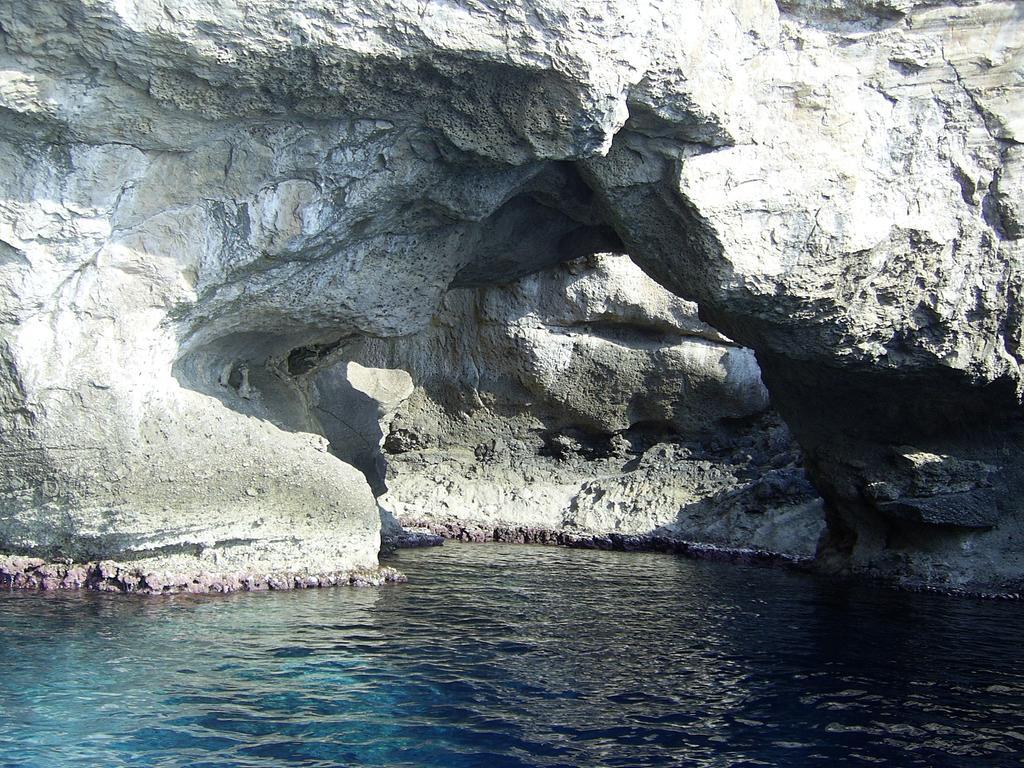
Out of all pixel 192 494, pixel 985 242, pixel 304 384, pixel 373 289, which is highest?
pixel 985 242

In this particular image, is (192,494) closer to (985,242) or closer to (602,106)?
(602,106)

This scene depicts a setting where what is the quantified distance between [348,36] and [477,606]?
24.8ft

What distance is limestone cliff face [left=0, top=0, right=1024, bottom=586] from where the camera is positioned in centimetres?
1162

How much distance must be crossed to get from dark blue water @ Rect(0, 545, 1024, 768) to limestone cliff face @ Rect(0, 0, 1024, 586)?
1.76m

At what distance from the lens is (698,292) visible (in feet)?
49.5

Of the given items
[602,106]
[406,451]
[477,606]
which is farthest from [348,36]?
[406,451]

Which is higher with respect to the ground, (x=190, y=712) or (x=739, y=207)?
(x=739, y=207)

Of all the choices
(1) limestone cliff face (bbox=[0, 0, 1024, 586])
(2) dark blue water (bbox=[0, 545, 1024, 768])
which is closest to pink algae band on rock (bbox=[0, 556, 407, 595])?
(1) limestone cliff face (bbox=[0, 0, 1024, 586])

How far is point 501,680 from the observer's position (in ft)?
35.1

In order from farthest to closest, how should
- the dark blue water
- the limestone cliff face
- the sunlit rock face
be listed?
the sunlit rock face, the limestone cliff face, the dark blue water

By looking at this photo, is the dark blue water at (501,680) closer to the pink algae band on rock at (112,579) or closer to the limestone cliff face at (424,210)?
the pink algae band on rock at (112,579)

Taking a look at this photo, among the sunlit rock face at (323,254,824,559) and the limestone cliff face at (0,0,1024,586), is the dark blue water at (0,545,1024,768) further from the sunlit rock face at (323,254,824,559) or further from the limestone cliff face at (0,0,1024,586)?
the sunlit rock face at (323,254,824,559)

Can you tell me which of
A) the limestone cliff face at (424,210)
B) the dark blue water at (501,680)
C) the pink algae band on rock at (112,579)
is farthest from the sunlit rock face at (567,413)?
the pink algae band on rock at (112,579)

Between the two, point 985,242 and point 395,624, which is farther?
point 985,242
